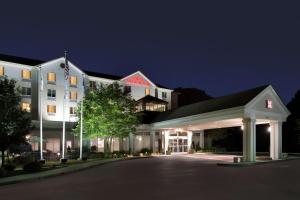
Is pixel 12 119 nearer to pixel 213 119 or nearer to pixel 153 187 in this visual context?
pixel 153 187

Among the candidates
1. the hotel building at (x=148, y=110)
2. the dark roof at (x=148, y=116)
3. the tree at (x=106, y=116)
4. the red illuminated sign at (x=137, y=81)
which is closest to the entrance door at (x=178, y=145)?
the hotel building at (x=148, y=110)

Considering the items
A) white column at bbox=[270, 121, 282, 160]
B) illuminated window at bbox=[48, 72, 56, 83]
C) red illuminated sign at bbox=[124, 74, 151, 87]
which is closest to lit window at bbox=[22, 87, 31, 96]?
illuminated window at bbox=[48, 72, 56, 83]

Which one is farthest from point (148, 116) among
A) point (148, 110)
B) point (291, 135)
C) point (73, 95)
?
point (291, 135)

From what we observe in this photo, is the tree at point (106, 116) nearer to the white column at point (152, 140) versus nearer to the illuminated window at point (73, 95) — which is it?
the illuminated window at point (73, 95)

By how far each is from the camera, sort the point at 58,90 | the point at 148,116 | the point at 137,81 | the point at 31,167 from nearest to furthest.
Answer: the point at 31,167 → the point at 58,90 → the point at 148,116 → the point at 137,81

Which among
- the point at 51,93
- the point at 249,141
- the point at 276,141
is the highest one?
the point at 51,93

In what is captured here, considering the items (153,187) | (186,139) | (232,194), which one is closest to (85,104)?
(186,139)

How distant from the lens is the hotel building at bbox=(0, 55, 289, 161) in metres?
31.9

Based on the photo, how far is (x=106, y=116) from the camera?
41188 millimetres

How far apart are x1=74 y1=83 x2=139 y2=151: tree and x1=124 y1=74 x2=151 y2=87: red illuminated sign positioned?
12.4m

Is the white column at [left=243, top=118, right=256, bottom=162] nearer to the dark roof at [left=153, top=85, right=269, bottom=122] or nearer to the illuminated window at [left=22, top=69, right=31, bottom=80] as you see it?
the dark roof at [left=153, top=85, right=269, bottom=122]

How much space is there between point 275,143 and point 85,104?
21447 mm

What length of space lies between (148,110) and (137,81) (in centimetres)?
601

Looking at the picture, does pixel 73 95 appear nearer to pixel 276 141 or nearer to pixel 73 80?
pixel 73 80
